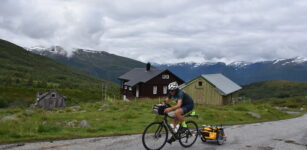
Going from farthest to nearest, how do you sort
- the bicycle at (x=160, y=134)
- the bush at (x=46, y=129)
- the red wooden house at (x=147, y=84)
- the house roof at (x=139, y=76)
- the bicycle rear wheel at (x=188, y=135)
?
the house roof at (x=139, y=76)
the red wooden house at (x=147, y=84)
the bush at (x=46, y=129)
the bicycle rear wheel at (x=188, y=135)
the bicycle at (x=160, y=134)

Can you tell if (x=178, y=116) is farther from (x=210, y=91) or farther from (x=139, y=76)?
(x=139, y=76)

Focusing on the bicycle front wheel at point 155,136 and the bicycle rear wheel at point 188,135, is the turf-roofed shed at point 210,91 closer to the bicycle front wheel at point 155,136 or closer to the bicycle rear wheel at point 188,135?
the bicycle rear wheel at point 188,135

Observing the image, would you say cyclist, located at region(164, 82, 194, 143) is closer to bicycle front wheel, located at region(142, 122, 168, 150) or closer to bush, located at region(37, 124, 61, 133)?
bicycle front wheel, located at region(142, 122, 168, 150)

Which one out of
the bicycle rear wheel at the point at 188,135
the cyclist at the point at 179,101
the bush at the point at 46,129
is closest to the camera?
the cyclist at the point at 179,101

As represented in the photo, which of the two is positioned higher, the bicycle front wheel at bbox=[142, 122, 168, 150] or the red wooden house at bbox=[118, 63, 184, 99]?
the red wooden house at bbox=[118, 63, 184, 99]

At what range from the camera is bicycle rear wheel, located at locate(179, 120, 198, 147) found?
1069cm

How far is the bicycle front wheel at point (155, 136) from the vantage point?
9.60 m

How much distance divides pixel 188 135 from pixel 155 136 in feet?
5.81

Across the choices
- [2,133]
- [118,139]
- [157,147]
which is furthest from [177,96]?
[2,133]

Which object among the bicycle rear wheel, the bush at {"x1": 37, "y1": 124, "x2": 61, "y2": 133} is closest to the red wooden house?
the bush at {"x1": 37, "y1": 124, "x2": 61, "y2": 133}

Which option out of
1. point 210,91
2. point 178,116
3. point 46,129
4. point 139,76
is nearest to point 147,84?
point 139,76

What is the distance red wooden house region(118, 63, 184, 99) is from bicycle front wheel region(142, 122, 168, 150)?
150 ft

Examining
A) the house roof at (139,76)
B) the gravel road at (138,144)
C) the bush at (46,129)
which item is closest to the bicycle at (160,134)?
the gravel road at (138,144)

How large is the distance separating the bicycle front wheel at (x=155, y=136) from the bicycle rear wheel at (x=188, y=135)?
2.97 feet
